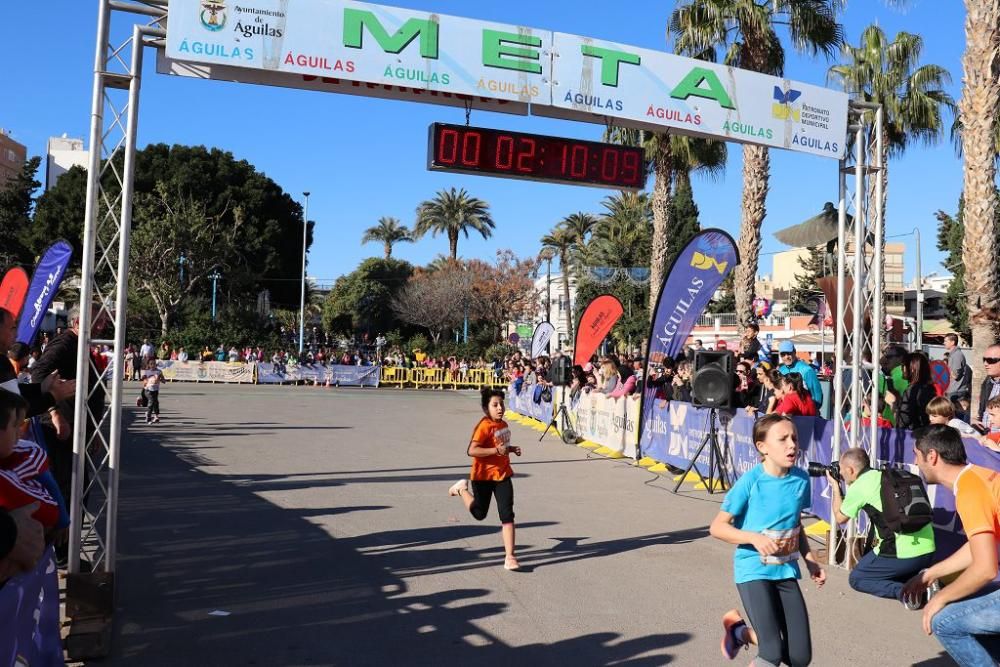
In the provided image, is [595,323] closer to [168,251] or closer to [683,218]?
[168,251]

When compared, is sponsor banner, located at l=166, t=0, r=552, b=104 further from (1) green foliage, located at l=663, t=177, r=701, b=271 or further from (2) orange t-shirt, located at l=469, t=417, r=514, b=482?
(1) green foliage, located at l=663, t=177, r=701, b=271

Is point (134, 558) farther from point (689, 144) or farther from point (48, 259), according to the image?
point (689, 144)

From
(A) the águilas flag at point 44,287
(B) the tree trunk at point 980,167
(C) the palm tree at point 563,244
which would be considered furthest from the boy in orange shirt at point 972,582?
(C) the palm tree at point 563,244

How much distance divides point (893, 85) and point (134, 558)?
20868 mm

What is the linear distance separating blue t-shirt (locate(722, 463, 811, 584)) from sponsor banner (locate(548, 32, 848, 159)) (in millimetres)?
4488

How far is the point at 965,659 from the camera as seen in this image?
3617 millimetres

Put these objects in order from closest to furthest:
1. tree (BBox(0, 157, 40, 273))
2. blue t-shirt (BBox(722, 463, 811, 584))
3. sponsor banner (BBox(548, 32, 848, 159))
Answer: blue t-shirt (BBox(722, 463, 811, 584))
sponsor banner (BBox(548, 32, 848, 159))
tree (BBox(0, 157, 40, 273))

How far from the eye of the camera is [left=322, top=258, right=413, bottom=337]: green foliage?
5956 centimetres

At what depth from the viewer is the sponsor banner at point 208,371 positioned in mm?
38531

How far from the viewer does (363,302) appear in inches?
2349

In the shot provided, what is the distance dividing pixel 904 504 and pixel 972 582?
125 centimetres

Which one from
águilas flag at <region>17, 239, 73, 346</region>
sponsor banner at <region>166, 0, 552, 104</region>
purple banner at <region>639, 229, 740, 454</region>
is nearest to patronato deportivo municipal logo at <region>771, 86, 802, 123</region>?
sponsor banner at <region>166, 0, 552, 104</region>

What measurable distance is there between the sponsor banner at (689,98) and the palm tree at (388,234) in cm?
6144

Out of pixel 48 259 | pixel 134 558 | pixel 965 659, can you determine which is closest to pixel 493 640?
pixel 965 659
